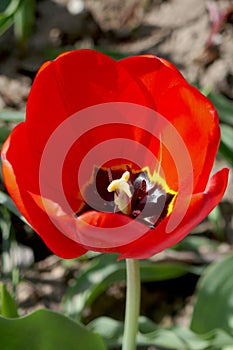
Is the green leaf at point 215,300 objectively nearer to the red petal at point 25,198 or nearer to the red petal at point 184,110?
the red petal at point 184,110

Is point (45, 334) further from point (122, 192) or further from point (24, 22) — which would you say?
point (24, 22)

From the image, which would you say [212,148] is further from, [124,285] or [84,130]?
[124,285]

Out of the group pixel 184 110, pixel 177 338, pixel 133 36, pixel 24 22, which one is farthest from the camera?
pixel 133 36

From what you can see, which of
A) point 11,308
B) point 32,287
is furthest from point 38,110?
point 32,287

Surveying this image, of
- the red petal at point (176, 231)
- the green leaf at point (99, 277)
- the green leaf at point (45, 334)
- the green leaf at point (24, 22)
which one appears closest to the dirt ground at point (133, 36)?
the green leaf at point (24, 22)

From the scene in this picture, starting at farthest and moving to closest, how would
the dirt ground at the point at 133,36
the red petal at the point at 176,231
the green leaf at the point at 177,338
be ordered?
the dirt ground at the point at 133,36
the green leaf at the point at 177,338
the red petal at the point at 176,231

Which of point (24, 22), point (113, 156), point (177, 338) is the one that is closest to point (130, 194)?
point (113, 156)

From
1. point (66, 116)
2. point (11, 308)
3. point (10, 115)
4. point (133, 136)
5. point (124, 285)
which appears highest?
point (66, 116)
